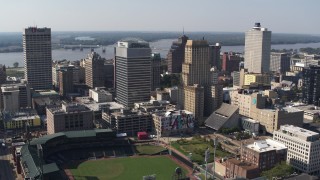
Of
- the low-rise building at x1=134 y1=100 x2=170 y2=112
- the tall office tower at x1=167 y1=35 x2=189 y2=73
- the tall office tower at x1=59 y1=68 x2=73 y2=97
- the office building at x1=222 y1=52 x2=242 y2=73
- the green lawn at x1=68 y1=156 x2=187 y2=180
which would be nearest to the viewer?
the green lawn at x1=68 y1=156 x2=187 y2=180

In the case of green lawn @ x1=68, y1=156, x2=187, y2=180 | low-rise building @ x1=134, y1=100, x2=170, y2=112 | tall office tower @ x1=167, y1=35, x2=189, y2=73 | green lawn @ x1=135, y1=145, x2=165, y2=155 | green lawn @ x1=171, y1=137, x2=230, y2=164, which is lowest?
green lawn @ x1=68, y1=156, x2=187, y2=180

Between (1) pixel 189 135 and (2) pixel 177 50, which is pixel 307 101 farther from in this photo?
(2) pixel 177 50

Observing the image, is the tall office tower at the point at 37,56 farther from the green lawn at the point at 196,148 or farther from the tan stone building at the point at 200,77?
the green lawn at the point at 196,148

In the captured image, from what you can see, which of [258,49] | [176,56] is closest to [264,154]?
[258,49]

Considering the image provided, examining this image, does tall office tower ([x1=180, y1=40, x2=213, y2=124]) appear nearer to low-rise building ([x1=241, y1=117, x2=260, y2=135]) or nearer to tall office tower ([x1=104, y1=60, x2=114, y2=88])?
low-rise building ([x1=241, y1=117, x2=260, y2=135])

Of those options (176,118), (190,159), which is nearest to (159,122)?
(176,118)

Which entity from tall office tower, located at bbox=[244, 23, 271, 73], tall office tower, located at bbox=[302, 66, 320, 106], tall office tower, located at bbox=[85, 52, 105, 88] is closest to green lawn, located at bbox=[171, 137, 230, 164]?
tall office tower, located at bbox=[302, 66, 320, 106]
